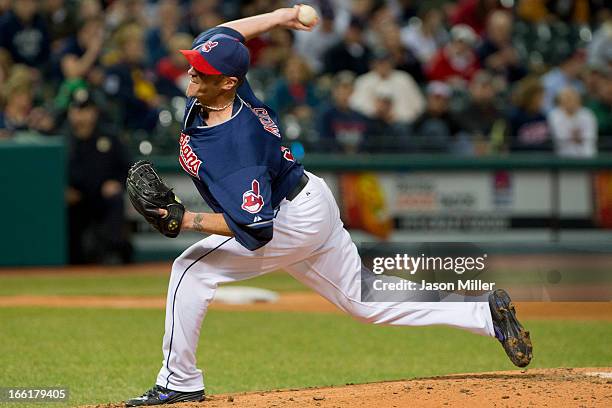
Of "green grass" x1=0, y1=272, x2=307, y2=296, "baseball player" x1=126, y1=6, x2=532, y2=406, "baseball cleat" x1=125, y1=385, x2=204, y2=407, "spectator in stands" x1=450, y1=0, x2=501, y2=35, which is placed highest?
"spectator in stands" x1=450, y1=0, x2=501, y2=35

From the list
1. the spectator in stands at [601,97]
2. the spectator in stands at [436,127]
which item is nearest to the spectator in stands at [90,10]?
the spectator in stands at [436,127]

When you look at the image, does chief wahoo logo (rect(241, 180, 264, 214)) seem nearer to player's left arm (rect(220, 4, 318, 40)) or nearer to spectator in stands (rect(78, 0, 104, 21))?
player's left arm (rect(220, 4, 318, 40))

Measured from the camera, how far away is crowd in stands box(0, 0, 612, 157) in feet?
40.8

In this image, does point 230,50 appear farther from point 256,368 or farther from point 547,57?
point 547,57

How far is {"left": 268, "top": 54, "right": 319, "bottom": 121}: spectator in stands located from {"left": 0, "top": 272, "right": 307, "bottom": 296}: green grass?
2139mm

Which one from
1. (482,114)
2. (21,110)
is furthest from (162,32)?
(482,114)

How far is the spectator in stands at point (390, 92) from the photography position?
44.2ft

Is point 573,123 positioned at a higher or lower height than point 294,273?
higher

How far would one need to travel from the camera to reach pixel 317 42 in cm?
1476

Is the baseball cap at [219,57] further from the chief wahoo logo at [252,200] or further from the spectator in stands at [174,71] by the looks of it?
the spectator in stands at [174,71]

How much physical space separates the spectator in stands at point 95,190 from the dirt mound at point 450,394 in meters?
6.93

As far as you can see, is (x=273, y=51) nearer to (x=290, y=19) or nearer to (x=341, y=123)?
(x=341, y=123)

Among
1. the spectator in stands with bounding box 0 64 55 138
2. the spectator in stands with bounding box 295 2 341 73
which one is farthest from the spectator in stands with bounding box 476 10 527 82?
the spectator in stands with bounding box 0 64 55 138

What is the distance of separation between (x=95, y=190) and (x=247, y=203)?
753cm
